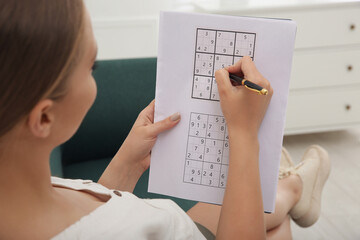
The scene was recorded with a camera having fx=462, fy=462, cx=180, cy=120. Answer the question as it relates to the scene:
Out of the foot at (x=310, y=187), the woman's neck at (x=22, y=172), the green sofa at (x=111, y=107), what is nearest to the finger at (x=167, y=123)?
the woman's neck at (x=22, y=172)

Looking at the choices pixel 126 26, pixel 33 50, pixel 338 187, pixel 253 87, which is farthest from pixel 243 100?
pixel 126 26

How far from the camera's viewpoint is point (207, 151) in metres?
0.88

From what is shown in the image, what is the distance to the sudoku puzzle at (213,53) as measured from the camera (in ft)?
2.67

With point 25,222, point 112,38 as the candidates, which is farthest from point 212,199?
point 112,38

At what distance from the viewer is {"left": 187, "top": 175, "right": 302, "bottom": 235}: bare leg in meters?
1.12

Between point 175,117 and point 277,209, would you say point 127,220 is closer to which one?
point 175,117

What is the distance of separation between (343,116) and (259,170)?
1636 mm

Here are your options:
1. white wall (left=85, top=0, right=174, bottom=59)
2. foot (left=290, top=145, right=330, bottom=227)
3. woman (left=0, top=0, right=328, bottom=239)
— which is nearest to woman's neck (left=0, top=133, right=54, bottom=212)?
woman (left=0, top=0, right=328, bottom=239)

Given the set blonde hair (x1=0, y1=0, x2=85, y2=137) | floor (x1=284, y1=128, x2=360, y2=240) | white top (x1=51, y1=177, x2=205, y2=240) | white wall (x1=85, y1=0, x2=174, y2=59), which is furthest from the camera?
white wall (x1=85, y1=0, x2=174, y2=59)

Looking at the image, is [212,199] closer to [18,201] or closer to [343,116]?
[18,201]

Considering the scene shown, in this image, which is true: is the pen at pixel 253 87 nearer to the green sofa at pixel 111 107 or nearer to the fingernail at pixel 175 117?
the fingernail at pixel 175 117

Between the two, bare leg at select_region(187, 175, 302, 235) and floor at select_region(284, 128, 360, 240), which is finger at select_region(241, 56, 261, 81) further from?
floor at select_region(284, 128, 360, 240)

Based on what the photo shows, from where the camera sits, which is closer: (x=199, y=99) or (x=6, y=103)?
(x=6, y=103)

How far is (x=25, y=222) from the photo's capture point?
622 mm
